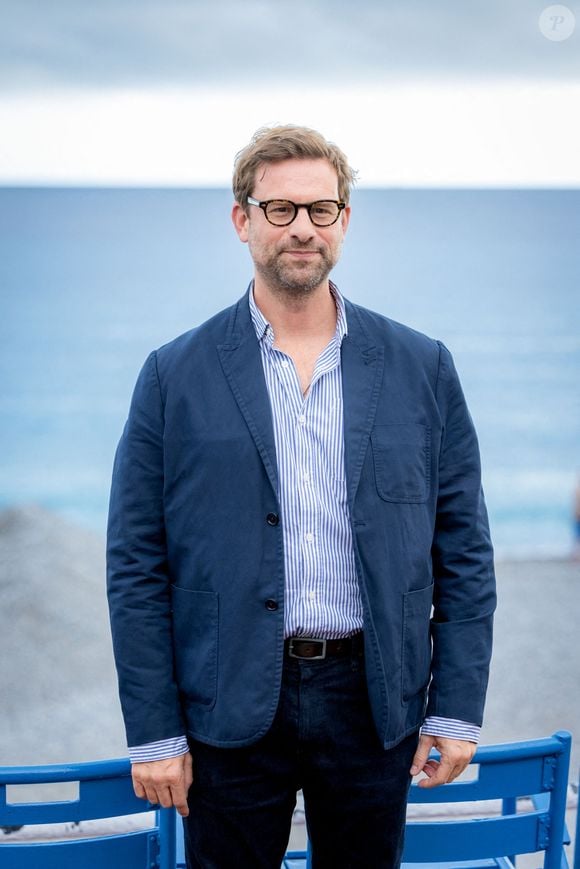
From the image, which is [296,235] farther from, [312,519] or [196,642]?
[196,642]

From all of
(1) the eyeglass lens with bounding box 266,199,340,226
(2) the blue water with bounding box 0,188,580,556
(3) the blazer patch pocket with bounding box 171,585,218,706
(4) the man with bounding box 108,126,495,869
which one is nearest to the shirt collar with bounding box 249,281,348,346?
(4) the man with bounding box 108,126,495,869

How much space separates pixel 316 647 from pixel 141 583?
0.94 ft

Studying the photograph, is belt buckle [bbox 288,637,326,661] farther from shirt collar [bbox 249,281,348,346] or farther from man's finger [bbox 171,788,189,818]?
shirt collar [bbox 249,281,348,346]

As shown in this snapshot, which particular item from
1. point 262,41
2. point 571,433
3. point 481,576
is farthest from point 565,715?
point 571,433

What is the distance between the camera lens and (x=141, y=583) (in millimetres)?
1414

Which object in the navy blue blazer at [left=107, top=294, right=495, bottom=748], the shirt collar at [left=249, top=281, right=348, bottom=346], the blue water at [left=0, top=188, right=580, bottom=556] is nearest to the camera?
the navy blue blazer at [left=107, top=294, right=495, bottom=748]

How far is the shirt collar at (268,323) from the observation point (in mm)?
1480

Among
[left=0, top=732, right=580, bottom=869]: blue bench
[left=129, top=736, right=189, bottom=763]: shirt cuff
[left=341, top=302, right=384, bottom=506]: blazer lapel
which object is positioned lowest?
[left=0, top=732, right=580, bottom=869]: blue bench

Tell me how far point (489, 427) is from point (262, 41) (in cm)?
1007

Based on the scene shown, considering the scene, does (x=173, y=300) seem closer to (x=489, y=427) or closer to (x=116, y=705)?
(x=489, y=427)

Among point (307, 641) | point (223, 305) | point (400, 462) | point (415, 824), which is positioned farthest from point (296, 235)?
point (223, 305)

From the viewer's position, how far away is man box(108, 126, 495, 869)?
138 centimetres

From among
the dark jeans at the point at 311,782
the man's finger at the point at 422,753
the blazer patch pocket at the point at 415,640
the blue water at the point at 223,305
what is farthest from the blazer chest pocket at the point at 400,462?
the blue water at the point at 223,305

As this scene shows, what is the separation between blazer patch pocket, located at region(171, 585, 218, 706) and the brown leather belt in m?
0.12
